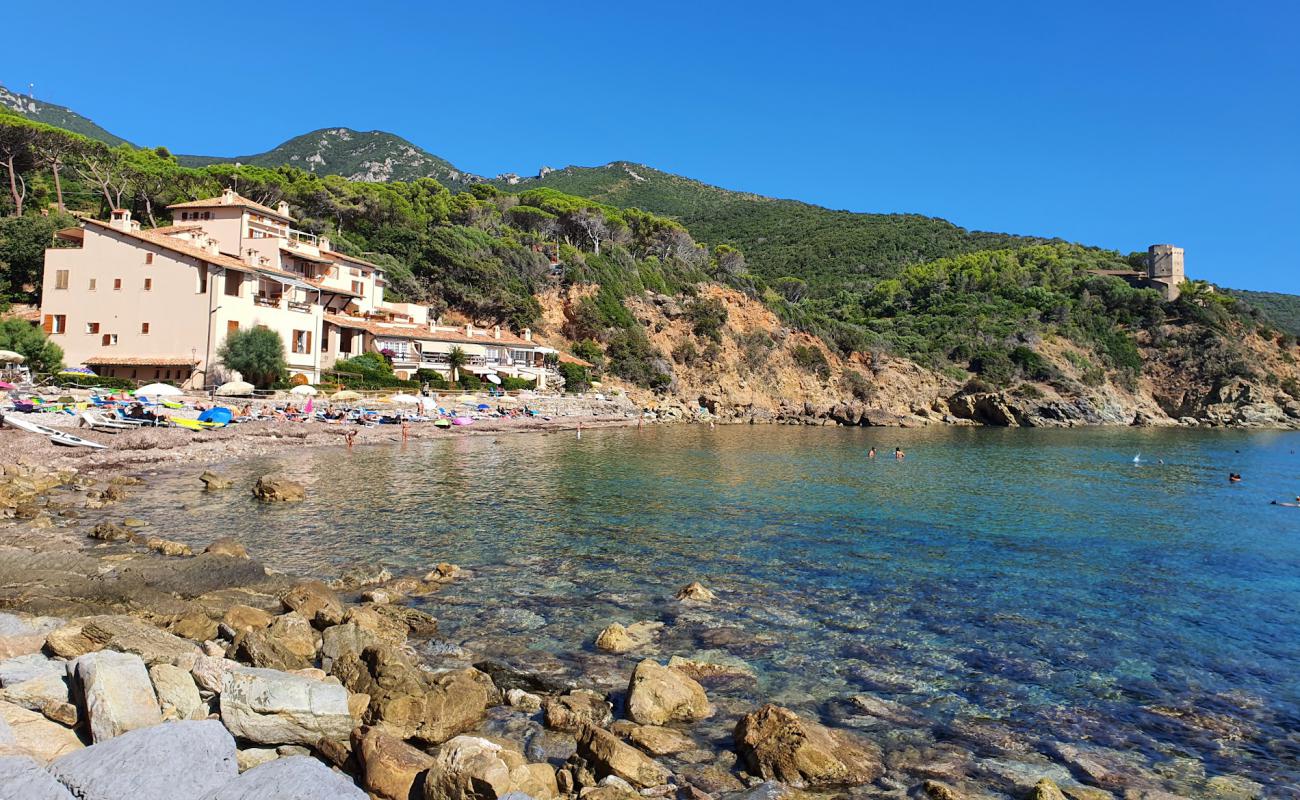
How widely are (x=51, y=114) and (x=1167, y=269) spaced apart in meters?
195

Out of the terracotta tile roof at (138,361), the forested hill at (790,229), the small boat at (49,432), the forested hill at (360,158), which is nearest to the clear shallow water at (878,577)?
the small boat at (49,432)

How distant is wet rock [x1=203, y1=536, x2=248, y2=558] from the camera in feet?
45.7

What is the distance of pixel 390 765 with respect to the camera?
6.13 meters

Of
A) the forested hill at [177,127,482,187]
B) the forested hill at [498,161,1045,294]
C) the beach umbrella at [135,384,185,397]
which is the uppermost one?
the forested hill at [177,127,482,187]

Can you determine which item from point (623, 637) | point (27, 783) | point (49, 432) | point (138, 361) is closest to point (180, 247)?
point (138, 361)

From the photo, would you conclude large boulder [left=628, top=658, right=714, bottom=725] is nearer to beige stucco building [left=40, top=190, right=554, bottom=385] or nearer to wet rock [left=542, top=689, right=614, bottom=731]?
wet rock [left=542, top=689, right=614, bottom=731]

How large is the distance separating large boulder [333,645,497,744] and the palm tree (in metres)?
48.1

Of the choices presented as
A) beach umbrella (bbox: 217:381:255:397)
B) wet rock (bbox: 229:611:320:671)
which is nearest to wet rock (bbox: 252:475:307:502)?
wet rock (bbox: 229:611:320:671)

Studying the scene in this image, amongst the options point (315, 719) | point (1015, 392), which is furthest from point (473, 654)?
point (1015, 392)

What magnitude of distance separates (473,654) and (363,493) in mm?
14074

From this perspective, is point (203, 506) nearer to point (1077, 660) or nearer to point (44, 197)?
point (1077, 660)

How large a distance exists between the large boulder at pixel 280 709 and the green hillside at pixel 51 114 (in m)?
157

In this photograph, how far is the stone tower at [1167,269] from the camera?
352ft

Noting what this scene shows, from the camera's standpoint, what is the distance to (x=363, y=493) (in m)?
22.6
